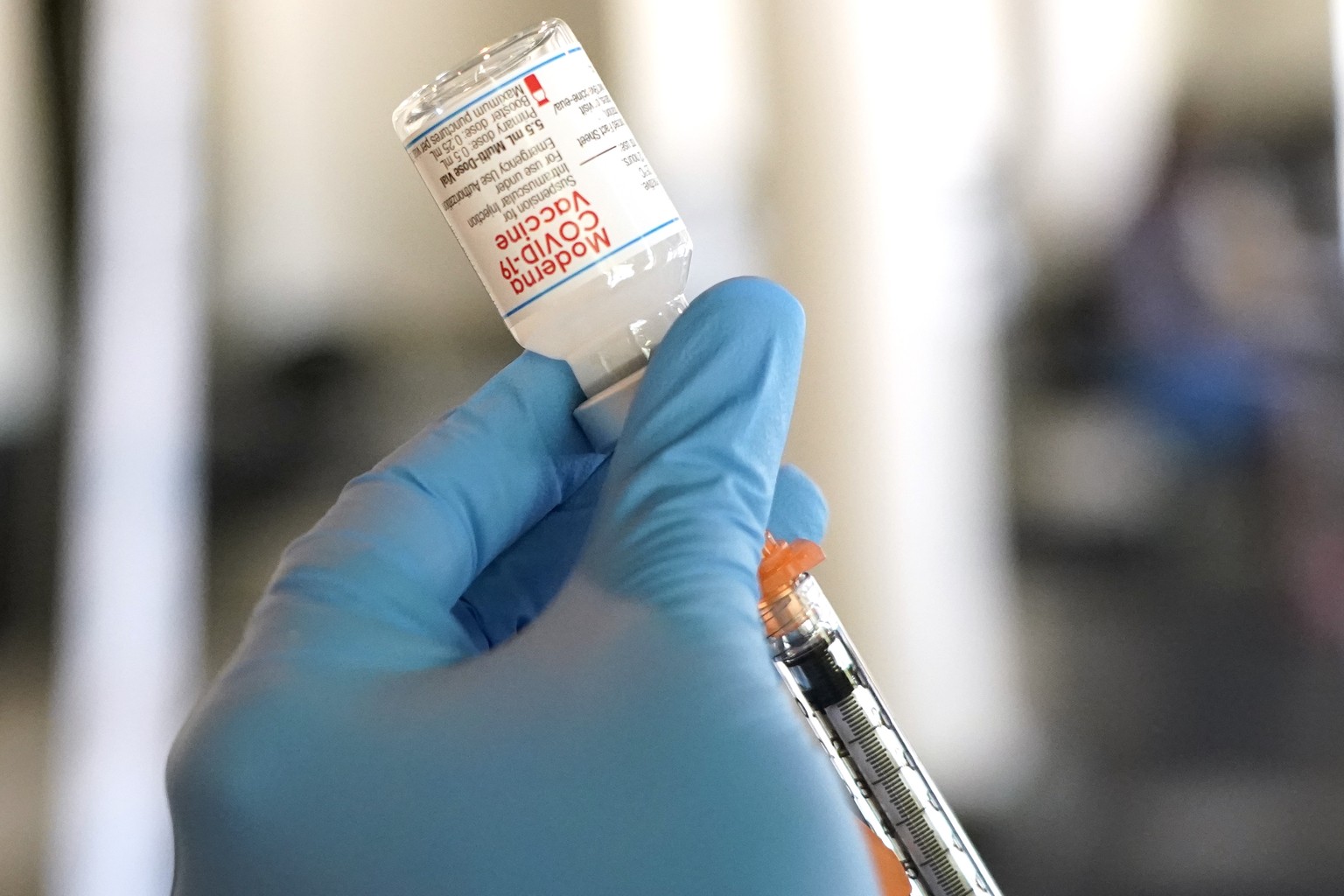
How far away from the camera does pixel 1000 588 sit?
1.30m

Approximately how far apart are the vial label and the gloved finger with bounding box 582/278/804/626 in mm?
86

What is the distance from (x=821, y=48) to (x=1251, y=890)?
1175 mm

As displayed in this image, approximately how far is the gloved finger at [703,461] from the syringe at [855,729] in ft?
0.20

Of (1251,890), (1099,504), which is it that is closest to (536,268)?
(1099,504)

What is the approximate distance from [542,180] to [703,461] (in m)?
0.19

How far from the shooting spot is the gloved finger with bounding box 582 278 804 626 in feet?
1.94

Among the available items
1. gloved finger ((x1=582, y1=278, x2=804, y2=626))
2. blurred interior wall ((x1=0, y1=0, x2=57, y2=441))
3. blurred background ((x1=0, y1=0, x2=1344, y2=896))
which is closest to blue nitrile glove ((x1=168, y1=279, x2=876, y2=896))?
gloved finger ((x1=582, y1=278, x2=804, y2=626))

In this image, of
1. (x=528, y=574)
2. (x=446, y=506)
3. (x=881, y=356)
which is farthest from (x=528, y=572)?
(x=881, y=356)

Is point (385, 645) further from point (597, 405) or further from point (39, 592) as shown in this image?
point (39, 592)

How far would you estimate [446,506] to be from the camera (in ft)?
2.21

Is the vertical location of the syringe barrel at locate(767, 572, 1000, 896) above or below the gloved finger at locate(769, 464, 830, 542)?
below

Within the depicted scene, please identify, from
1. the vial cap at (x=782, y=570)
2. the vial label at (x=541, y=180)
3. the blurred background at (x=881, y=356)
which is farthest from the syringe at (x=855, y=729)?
the blurred background at (x=881, y=356)

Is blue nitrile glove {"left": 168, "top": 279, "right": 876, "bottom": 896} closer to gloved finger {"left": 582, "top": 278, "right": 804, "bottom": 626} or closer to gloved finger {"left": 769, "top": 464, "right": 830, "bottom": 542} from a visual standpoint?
gloved finger {"left": 582, "top": 278, "right": 804, "bottom": 626}

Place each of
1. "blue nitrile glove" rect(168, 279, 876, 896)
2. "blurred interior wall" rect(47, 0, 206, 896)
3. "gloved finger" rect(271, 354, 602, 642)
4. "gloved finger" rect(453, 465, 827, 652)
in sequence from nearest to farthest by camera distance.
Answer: "blue nitrile glove" rect(168, 279, 876, 896) < "gloved finger" rect(271, 354, 602, 642) < "gloved finger" rect(453, 465, 827, 652) < "blurred interior wall" rect(47, 0, 206, 896)
